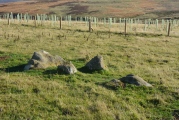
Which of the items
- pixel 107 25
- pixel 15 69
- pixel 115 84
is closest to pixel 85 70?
pixel 115 84

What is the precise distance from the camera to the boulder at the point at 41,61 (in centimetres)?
1767

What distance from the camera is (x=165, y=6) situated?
159375 mm

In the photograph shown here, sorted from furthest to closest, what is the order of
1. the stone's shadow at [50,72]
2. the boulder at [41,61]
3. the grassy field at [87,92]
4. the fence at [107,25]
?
the fence at [107,25] < the boulder at [41,61] < the stone's shadow at [50,72] < the grassy field at [87,92]

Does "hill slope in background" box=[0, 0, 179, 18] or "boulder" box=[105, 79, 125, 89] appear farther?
"hill slope in background" box=[0, 0, 179, 18]

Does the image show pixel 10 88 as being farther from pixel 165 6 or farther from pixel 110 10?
pixel 165 6

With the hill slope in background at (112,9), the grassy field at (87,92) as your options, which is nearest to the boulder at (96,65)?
the grassy field at (87,92)

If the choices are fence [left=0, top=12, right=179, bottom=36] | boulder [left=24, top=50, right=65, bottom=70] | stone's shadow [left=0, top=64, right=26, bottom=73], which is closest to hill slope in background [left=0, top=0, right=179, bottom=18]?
fence [left=0, top=12, right=179, bottom=36]

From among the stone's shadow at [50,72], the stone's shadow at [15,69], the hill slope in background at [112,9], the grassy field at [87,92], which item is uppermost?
the hill slope in background at [112,9]

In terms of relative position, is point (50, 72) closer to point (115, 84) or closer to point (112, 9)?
point (115, 84)

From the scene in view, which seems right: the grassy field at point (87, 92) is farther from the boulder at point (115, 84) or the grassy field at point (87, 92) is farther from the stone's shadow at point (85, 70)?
the stone's shadow at point (85, 70)

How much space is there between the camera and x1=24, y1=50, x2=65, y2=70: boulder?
17672 millimetres

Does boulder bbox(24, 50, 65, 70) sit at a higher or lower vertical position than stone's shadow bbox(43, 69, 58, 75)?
higher

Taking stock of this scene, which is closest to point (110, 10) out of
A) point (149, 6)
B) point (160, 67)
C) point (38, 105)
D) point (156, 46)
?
point (149, 6)

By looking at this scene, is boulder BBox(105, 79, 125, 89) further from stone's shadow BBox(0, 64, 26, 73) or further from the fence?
the fence
